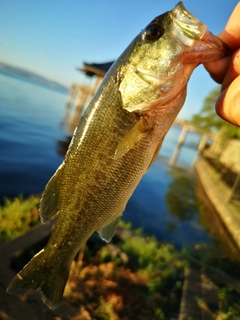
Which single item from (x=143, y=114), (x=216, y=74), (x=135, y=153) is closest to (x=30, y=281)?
(x=135, y=153)

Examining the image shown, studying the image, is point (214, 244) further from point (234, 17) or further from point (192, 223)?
point (234, 17)

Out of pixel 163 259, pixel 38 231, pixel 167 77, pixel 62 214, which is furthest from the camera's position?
pixel 163 259

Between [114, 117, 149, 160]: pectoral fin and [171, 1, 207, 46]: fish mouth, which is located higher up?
[171, 1, 207, 46]: fish mouth

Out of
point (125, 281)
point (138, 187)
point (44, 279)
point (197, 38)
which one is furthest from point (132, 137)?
point (138, 187)

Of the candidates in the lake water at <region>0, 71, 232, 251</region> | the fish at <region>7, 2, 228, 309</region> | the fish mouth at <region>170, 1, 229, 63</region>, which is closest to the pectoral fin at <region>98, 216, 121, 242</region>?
the fish at <region>7, 2, 228, 309</region>

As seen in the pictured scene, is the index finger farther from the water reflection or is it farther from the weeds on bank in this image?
the water reflection

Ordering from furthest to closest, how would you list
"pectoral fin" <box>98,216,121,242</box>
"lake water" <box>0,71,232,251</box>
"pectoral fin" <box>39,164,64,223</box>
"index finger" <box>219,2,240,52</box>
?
"lake water" <box>0,71,232,251</box>
"pectoral fin" <box>98,216,121,242</box>
"pectoral fin" <box>39,164,64,223</box>
"index finger" <box>219,2,240,52</box>
